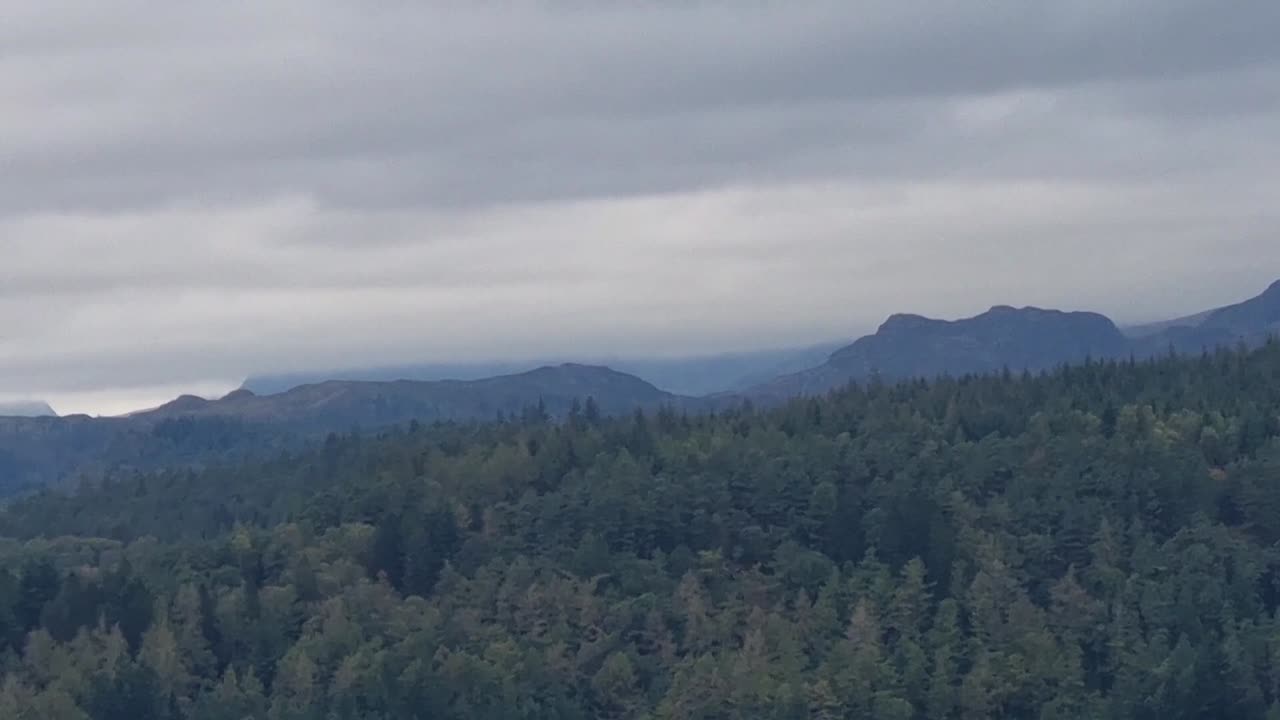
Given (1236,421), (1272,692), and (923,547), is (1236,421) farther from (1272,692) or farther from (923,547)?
(1272,692)

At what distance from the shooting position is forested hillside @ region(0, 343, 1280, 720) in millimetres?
116375

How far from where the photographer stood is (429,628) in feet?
420

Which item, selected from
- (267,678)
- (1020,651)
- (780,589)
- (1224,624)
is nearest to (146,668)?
(267,678)

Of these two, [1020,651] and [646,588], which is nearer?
[1020,651]

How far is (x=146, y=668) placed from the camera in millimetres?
122938

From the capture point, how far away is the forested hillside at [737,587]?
382ft

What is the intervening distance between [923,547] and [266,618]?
154ft

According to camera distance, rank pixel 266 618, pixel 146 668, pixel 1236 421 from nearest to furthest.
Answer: pixel 146 668, pixel 266 618, pixel 1236 421

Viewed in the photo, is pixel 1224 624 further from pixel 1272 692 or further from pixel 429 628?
pixel 429 628

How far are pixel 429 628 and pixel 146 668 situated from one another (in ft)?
59.7

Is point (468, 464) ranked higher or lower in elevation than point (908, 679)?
higher

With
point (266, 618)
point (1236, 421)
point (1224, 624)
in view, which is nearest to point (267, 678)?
point (266, 618)

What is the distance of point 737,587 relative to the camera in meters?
135

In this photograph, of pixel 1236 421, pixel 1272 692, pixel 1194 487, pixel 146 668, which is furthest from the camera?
pixel 1236 421
